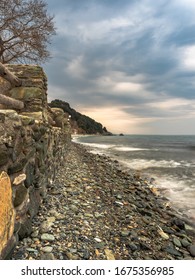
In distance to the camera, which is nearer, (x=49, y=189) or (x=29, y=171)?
(x=29, y=171)

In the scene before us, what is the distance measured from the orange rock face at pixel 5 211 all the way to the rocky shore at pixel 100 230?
0.49m

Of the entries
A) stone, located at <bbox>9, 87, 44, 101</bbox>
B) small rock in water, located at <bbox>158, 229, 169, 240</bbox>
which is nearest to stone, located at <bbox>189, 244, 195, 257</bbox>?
small rock in water, located at <bbox>158, 229, 169, 240</bbox>

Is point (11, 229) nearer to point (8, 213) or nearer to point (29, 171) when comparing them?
point (8, 213)

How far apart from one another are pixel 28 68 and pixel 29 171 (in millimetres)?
4160

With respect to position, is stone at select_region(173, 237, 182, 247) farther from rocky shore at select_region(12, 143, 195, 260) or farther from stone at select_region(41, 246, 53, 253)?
Result: stone at select_region(41, 246, 53, 253)

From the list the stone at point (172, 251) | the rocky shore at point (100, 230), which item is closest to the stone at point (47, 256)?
the rocky shore at point (100, 230)

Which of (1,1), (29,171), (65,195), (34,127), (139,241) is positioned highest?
(1,1)

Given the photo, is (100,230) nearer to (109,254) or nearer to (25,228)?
(109,254)

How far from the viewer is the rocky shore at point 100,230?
12.5ft

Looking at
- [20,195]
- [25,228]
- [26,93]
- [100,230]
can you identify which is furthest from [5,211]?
[26,93]

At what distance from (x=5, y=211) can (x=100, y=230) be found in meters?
2.37

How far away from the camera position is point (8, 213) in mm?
3133

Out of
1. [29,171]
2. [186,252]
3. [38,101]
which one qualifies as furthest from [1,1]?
[186,252]

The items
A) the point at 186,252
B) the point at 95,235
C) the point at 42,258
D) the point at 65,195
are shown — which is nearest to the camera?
the point at 42,258
